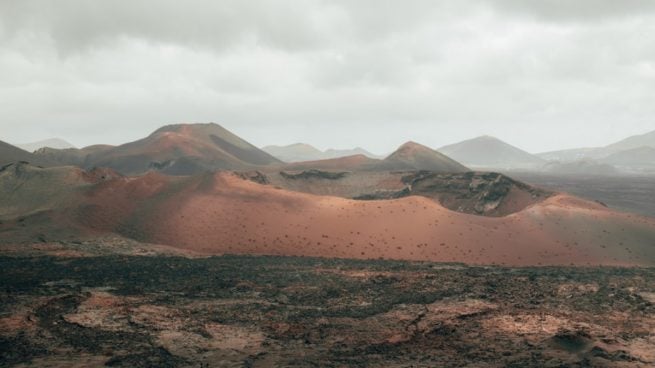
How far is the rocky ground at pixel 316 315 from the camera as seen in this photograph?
17.1 meters

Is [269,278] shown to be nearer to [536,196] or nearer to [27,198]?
[27,198]

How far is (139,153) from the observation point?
122m

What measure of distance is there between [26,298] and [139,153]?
106m

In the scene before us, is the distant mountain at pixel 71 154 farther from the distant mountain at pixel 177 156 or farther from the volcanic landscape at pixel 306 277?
the volcanic landscape at pixel 306 277

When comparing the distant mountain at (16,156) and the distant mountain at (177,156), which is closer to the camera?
the distant mountain at (16,156)

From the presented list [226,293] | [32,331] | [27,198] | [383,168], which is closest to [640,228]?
[226,293]

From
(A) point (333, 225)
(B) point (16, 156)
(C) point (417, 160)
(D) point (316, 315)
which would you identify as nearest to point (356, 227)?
(A) point (333, 225)

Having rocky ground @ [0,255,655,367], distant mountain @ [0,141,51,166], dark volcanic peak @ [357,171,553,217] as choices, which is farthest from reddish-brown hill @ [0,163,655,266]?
distant mountain @ [0,141,51,166]

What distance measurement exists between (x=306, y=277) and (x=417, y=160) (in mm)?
102600

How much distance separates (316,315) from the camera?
70.8ft

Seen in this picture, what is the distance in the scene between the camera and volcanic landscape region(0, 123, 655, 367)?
17.8 m

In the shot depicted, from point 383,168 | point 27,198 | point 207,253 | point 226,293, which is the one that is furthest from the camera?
point 383,168

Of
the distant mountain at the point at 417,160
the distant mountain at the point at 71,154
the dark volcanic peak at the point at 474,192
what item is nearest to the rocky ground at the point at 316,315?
the dark volcanic peak at the point at 474,192

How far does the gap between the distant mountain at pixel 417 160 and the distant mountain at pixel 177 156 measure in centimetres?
3646
